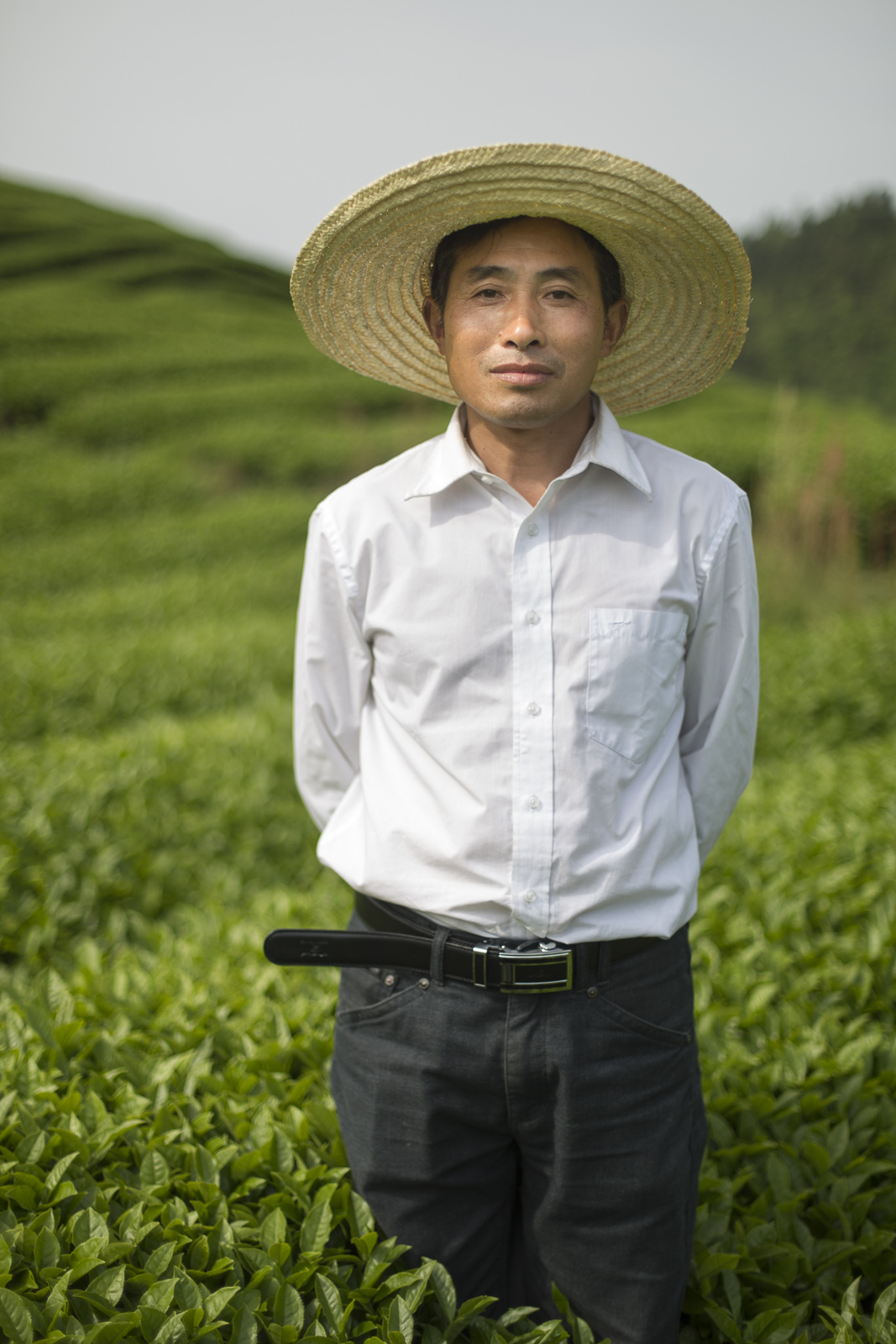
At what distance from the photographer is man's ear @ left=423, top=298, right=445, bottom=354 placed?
154cm

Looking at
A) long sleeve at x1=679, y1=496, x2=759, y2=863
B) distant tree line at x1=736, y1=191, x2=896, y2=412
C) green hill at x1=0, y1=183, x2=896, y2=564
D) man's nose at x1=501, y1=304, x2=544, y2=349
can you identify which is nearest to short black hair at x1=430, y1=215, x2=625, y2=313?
man's nose at x1=501, y1=304, x2=544, y2=349

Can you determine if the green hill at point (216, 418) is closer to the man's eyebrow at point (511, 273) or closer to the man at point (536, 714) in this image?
the man at point (536, 714)

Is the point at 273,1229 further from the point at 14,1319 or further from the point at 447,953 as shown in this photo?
the point at 447,953

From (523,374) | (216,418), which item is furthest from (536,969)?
(216,418)

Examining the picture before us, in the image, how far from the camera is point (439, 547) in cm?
146

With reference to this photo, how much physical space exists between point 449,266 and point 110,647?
16.8ft

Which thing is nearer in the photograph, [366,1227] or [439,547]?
[439,547]

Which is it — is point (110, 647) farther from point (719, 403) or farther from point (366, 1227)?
point (719, 403)

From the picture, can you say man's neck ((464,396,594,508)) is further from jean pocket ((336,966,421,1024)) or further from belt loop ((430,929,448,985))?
jean pocket ((336,966,421,1024))

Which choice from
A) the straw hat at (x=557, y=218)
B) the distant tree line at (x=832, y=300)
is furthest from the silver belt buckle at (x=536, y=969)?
the distant tree line at (x=832, y=300)

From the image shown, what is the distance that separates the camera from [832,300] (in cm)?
751

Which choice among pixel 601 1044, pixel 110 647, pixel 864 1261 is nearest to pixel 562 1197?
pixel 601 1044

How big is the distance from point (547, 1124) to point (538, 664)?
0.71 m

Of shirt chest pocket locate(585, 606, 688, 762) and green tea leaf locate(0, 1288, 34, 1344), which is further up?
shirt chest pocket locate(585, 606, 688, 762)
